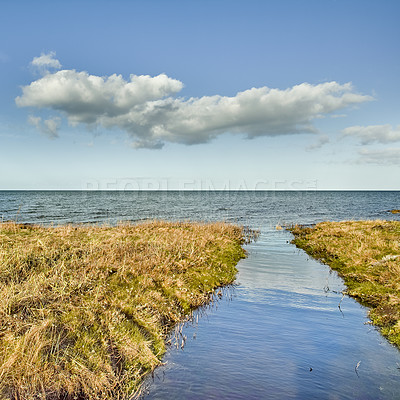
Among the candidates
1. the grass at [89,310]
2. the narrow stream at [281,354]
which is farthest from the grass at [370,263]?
the grass at [89,310]

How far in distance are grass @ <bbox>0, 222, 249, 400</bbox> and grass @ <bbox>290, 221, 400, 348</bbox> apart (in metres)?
6.38

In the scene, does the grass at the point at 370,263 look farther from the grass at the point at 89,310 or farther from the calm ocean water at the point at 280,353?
the grass at the point at 89,310

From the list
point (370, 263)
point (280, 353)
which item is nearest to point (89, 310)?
point (280, 353)

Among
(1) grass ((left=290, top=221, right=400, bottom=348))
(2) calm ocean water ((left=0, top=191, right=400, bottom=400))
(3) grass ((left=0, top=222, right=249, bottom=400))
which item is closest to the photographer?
(3) grass ((left=0, top=222, right=249, bottom=400))

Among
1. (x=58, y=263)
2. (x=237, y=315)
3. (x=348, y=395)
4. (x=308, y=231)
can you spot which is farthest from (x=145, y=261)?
(x=308, y=231)

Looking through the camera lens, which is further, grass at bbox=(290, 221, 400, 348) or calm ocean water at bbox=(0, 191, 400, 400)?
grass at bbox=(290, 221, 400, 348)

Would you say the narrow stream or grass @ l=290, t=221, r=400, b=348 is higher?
grass @ l=290, t=221, r=400, b=348

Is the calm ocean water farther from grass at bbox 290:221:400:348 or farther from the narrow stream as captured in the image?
grass at bbox 290:221:400:348

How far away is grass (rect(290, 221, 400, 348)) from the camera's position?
11305 mm

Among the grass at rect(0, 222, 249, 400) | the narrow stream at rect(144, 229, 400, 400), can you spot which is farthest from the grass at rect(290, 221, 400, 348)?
the grass at rect(0, 222, 249, 400)

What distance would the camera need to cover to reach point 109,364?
687cm

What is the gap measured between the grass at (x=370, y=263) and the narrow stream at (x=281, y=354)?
0.62 metres

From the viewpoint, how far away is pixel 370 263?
1697 centimetres

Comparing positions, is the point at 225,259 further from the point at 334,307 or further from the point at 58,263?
the point at 58,263
